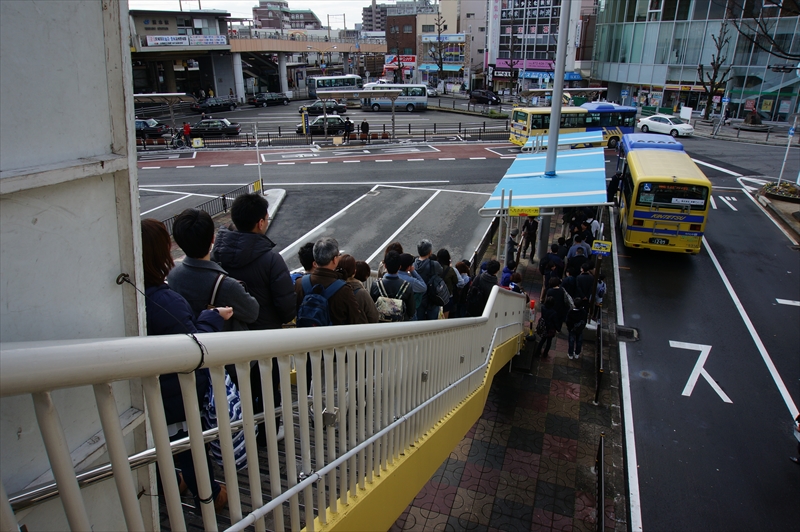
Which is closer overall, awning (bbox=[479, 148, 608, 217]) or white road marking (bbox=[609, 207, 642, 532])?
white road marking (bbox=[609, 207, 642, 532])

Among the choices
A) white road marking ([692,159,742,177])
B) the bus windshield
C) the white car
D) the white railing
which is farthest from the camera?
the white car

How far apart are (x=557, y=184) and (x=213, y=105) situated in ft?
142

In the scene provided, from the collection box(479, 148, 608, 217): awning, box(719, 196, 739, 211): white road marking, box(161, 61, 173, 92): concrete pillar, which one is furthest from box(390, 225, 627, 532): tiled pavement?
box(161, 61, 173, 92): concrete pillar

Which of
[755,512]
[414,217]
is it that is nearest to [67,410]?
[755,512]

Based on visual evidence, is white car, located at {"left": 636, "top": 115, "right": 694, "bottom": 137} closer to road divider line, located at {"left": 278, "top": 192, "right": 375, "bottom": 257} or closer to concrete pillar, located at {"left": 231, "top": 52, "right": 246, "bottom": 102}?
road divider line, located at {"left": 278, "top": 192, "right": 375, "bottom": 257}

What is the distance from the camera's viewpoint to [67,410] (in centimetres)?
157

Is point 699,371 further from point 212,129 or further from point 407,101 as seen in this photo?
point 407,101

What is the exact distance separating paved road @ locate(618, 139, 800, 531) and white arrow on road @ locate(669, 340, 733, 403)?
0.8 inches

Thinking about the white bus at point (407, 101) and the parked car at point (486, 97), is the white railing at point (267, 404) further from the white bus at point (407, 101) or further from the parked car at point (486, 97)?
the parked car at point (486, 97)

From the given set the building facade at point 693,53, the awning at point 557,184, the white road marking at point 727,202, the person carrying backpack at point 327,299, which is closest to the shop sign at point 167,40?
the building facade at point 693,53

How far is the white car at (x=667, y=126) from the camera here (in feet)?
112

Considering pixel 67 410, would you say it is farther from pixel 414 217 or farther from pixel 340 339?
pixel 414 217

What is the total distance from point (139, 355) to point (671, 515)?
7150 millimetres

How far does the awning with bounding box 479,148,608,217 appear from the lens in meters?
11.3
